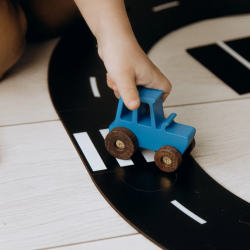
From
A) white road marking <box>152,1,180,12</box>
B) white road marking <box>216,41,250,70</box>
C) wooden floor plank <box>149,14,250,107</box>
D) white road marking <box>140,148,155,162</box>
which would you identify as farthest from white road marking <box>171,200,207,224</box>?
white road marking <box>152,1,180,12</box>

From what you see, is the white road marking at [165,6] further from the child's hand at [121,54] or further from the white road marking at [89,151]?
the white road marking at [89,151]

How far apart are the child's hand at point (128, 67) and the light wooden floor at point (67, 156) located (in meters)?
0.17

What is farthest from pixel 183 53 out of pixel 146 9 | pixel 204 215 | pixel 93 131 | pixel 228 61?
pixel 204 215

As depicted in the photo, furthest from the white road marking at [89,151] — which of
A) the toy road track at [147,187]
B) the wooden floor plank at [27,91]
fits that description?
the wooden floor plank at [27,91]

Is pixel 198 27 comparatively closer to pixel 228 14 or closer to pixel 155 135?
pixel 228 14

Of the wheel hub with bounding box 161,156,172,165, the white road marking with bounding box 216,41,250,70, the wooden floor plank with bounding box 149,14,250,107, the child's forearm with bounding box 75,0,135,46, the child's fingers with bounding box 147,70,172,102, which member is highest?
the child's forearm with bounding box 75,0,135,46

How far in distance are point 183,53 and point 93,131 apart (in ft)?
1.57

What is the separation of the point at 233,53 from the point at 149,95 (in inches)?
22.8

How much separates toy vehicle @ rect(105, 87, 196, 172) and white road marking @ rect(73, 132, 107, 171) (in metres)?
0.03

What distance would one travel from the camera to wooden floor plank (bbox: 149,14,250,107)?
0.88m

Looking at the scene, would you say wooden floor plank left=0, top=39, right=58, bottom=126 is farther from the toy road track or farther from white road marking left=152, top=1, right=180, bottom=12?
white road marking left=152, top=1, right=180, bottom=12

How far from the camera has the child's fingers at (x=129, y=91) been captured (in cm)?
57

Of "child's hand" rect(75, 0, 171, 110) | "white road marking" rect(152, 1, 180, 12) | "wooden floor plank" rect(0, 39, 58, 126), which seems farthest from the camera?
"white road marking" rect(152, 1, 180, 12)

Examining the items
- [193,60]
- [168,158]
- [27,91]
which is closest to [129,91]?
[168,158]
